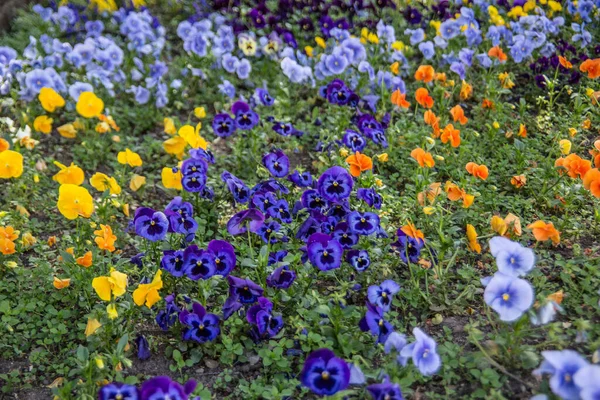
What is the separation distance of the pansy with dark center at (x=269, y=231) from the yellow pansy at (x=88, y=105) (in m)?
1.76

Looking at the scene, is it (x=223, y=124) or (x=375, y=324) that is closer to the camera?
(x=375, y=324)

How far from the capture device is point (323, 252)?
276cm

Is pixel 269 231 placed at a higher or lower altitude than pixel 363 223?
lower

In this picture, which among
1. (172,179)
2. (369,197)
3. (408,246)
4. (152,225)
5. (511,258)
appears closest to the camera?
(511,258)

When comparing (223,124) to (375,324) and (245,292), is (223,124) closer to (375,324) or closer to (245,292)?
(245,292)

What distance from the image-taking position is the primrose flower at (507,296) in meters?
2.28

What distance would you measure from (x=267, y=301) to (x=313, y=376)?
533 mm

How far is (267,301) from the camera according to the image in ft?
8.84

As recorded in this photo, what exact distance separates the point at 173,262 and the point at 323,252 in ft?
2.12

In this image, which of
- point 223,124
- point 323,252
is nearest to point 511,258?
point 323,252

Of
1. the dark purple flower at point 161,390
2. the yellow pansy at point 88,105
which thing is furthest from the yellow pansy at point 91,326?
the yellow pansy at point 88,105

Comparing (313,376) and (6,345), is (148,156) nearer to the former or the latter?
(6,345)

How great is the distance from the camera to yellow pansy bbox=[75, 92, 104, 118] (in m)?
4.18

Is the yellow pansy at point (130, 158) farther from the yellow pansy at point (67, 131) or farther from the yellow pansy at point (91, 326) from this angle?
the yellow pansy at point (91, 326)
